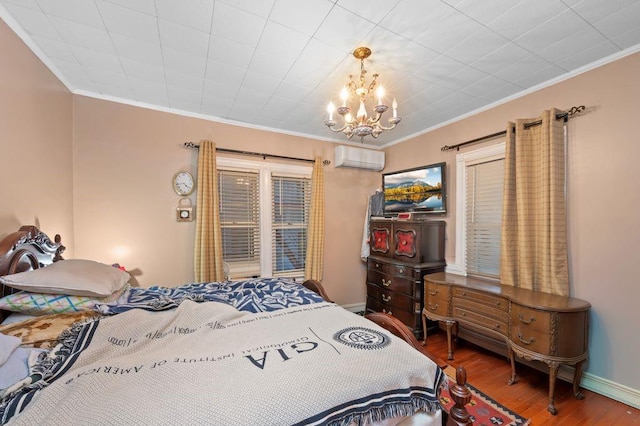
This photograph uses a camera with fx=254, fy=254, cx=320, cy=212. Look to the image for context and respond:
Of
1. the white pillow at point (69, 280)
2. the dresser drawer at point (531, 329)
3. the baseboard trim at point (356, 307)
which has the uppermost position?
the white pillow at point (69, 280)

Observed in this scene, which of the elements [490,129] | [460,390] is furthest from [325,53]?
[460,390]

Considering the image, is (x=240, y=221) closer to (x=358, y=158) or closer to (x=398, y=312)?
(x=358, y=158)

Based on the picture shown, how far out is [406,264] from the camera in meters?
3.09

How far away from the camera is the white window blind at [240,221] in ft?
10.7

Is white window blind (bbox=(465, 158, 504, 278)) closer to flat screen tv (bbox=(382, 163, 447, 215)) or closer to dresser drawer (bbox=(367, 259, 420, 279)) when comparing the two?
flat screen tv (bbox=(382, 163, 447, 215))

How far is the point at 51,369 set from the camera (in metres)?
0.94

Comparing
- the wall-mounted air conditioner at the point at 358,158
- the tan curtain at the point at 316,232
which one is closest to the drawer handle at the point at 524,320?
the tan curtain at the point at 316,232

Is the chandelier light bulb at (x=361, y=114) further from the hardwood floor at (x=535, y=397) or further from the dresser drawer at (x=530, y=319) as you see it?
the hardwood floor at (x=535, y=397)

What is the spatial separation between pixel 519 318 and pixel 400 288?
4.12 ft

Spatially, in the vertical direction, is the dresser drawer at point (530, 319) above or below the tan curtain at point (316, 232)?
below

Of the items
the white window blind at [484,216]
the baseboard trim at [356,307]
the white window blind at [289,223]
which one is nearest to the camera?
the white window blind at [484,216]

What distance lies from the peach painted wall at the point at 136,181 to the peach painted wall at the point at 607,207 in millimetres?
3328

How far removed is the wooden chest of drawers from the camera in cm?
297

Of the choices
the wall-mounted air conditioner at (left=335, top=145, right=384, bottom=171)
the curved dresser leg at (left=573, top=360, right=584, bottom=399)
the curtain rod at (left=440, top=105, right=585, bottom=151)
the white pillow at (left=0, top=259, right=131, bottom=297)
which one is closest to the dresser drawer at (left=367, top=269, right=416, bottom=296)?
the curved dresser leg at (left=573, top=360, right=584, bottom=399)
